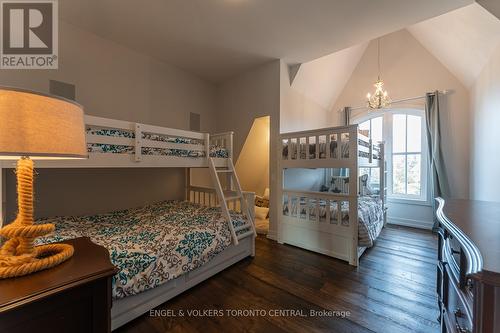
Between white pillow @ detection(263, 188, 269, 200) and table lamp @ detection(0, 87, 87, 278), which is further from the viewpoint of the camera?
white pillow @ detection(263, 188, 269, 200)

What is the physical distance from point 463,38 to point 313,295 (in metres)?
3.79

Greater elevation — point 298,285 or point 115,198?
point 115,198

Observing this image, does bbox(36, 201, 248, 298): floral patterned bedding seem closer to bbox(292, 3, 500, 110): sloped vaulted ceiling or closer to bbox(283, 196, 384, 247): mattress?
bbox(283, 196, 384, 247): mattress

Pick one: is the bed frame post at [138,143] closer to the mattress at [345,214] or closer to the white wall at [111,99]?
the white wall at [111,99]

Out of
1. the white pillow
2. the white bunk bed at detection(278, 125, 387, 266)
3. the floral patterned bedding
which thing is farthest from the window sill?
the floral patterned bedding

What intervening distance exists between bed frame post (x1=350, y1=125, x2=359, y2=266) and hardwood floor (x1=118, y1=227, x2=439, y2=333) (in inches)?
8.1

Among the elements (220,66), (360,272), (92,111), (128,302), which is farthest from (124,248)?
(220,66)

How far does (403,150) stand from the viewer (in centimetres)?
431

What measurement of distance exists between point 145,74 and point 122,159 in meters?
2.01

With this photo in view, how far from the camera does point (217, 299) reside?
6.22ft

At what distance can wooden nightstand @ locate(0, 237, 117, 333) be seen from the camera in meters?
0.62

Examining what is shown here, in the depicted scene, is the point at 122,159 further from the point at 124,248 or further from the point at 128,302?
Answer: the point at 128,302

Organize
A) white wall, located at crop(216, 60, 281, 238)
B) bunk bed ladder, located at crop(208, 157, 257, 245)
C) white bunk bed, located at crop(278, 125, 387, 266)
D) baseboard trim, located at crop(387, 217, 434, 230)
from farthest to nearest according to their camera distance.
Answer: baseboard trim, located at crop(387, 217, 434, 230)
white wall, located at crop(216, 60, 281, 238)
white bunk bed, located at crop(278, 125, 387, 266)
bunk bed ladder, located at crop(208, 157, 257, 245)

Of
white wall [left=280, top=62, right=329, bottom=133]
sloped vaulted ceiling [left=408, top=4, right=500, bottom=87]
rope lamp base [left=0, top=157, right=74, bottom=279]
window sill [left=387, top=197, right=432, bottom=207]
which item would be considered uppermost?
sloped vaulted ceiling [left=408, top=4, right=500, bottom=87]
